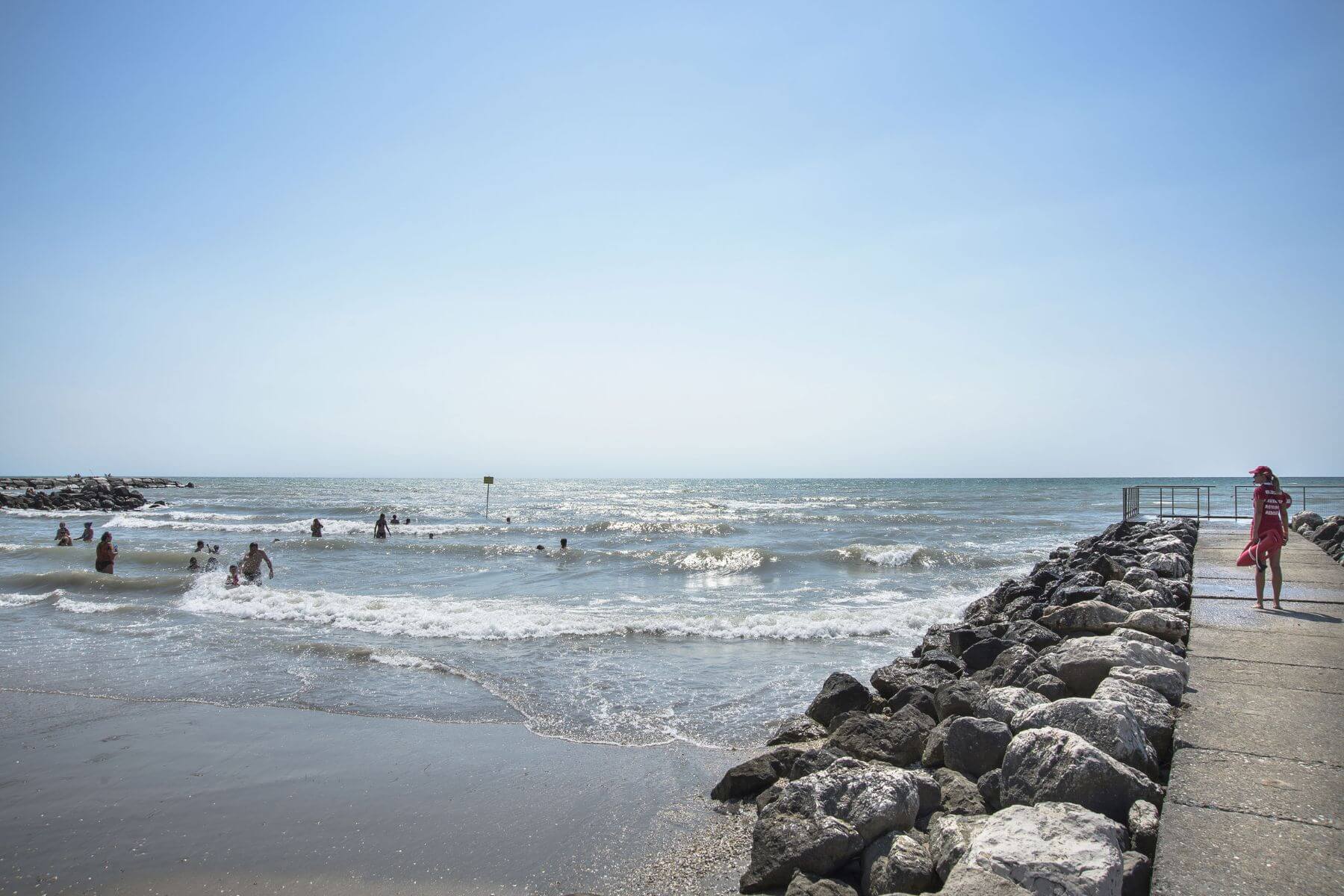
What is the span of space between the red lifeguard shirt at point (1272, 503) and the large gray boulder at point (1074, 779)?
19.8 feet

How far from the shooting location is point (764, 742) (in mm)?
6715

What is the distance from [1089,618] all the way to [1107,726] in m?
3.47

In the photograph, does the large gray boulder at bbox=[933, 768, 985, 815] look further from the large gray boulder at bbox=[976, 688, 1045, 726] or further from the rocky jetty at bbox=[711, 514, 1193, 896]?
the large gray boulder at bbox=[976, 688, 1045, 726]

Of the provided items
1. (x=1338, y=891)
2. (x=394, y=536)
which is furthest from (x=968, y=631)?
(x=394, y=536)

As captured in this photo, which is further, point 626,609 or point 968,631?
point 626,609

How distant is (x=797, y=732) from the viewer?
6.35 meters

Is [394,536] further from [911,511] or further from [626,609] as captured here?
[911,511]

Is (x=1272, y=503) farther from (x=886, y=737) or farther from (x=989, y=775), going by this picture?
(x=989, y=775)

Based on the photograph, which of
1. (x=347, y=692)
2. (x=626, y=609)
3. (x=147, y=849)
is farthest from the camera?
(x=626, y=609)

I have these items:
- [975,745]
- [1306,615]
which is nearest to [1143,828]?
[975,745]

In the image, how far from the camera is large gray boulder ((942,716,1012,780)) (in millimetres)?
4457

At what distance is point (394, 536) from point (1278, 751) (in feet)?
112

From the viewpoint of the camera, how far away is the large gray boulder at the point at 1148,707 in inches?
166

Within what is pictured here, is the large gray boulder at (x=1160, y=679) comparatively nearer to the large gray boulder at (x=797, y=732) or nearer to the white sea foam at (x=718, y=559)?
the large gray boulder at (x=797, y=732)
